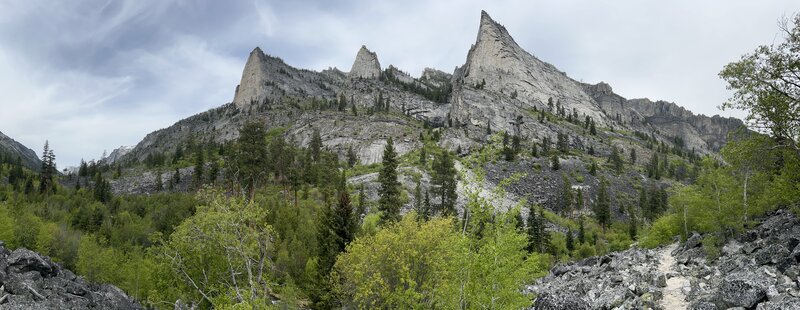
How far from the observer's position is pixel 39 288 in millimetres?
24922

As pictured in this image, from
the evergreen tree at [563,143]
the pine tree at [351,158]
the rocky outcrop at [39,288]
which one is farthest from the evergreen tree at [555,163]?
the rocky outcrop at [39,288]

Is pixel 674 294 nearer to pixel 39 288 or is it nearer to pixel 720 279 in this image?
pixel 720 279

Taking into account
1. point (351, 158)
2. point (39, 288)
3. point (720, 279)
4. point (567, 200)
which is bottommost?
point (39, 288)

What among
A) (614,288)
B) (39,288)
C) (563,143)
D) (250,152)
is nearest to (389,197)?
(250,152)

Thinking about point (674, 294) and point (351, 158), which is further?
point (351, 158)

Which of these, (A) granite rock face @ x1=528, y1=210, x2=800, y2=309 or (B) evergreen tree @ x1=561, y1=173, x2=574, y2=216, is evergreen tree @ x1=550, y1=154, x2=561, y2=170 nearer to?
(B) evergreen tree @ x1=561, y1=173, x2=574, y2=216

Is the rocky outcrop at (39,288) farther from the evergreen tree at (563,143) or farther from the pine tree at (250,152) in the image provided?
the evergreen tree at (563,143)

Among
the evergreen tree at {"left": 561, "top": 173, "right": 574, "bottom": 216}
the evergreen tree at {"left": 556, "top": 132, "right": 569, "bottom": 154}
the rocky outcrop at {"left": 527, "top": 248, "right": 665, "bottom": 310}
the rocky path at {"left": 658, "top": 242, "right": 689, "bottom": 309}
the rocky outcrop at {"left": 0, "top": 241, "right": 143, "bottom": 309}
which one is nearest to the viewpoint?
the rocky path at {"left": 658, "top": 242, "right": 689, "bottom": 309}

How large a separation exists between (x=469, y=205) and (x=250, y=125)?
5412cm

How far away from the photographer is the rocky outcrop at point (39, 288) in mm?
21828

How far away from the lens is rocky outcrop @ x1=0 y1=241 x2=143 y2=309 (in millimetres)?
21828

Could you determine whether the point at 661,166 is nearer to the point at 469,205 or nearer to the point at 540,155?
the point at 540,155

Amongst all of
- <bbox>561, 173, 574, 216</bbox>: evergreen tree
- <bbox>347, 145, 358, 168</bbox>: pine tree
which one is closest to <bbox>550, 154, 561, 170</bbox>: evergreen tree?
<bbox>561, 173, 574, 216</bbox>: evergreen tree

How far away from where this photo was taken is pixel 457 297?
12.4m
